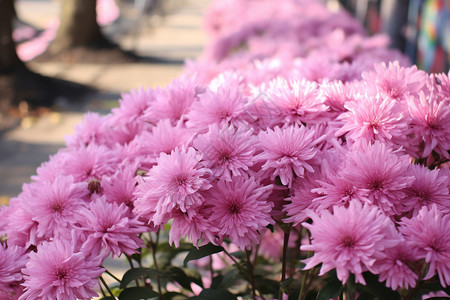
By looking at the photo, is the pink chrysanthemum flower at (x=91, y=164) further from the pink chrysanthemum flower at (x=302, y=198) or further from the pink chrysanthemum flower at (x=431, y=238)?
the pink chrysanthemum flower at (x=431, y=238)

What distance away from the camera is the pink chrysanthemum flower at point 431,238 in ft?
3.68

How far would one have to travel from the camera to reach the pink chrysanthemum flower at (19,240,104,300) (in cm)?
129

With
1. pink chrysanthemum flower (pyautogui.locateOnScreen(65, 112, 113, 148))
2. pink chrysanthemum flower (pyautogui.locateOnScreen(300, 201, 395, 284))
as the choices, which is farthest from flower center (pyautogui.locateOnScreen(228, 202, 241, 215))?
pink chrysanthemum flower (pyautogui.locateOnScreen(65, 112, 113, 148))

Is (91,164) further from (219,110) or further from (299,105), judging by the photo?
(299,105)

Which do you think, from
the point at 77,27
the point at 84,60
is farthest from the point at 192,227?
the point at 77,27

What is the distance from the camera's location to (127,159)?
1.64m

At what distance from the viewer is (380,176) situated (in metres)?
1.24

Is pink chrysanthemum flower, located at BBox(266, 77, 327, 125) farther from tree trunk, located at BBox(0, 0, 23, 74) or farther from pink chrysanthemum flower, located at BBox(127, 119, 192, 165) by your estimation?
tree trunk, located at BBox(0, 0, 23, 74)

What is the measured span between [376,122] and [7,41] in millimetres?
7284

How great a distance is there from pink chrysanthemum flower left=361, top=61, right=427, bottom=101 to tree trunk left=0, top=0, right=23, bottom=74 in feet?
23.0

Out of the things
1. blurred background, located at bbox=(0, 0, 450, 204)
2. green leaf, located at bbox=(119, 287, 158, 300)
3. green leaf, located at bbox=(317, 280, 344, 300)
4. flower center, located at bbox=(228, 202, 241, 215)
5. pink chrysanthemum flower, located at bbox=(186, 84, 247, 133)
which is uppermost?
blurred background, located at bbox=(0, 0, 450, 204)

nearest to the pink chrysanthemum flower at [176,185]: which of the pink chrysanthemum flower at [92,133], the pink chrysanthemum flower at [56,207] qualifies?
the pink chrysanthemum flower at [56,207]

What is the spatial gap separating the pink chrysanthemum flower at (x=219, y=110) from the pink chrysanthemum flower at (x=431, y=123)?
43 centimetres

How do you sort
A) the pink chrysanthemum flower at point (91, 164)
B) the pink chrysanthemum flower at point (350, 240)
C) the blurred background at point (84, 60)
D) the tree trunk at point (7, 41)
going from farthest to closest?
the tree trunk at point (7, 41) < the blurred background at point (84, 60) < the pink chrysanthemum flower at point (91, 164) < the pink chrysanthemum flower at point (350, 240)
